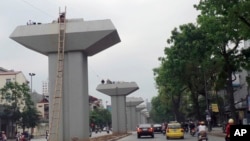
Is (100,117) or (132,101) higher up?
(132,101)

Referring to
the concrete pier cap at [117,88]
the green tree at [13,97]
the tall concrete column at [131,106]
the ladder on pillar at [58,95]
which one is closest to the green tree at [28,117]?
the green tree at [13,97]

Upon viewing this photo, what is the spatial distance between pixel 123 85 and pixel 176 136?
1034 inches

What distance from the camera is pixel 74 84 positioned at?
99.1 ft

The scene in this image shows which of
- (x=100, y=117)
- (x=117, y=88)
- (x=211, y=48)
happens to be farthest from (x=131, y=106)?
(x=211, y=48)

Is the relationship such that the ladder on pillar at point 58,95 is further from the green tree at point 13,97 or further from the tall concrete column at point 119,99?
the green tree at point 13,97

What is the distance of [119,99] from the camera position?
225ft

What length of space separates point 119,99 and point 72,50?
3892cm

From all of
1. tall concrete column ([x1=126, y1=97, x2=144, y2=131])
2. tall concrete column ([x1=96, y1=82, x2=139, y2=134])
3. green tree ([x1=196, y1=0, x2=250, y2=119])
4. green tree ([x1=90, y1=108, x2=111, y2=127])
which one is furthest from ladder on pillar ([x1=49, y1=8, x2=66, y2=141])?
green tree ([x1=90, y1=108, x2=111, y2=127])

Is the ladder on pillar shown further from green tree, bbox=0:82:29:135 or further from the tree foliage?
green tree, bbox=0:82:29:135

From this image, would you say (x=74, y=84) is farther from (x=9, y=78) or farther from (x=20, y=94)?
(x=9, y=78)

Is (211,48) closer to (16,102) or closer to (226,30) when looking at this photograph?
(226,30)

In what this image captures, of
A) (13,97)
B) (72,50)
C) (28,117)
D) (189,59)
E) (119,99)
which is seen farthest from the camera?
(28,117)

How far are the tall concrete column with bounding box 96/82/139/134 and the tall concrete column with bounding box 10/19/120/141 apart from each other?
113 ft

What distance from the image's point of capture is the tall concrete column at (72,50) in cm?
2853
